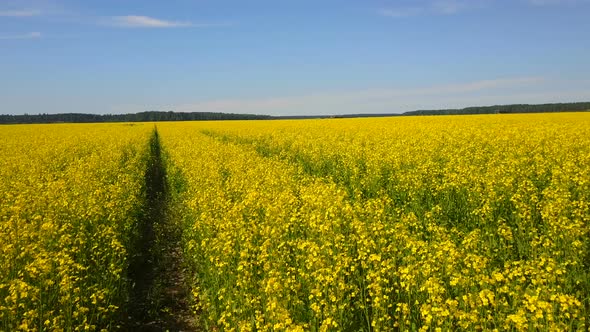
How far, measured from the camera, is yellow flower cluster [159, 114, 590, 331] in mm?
4012

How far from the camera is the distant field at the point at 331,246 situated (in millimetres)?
4172

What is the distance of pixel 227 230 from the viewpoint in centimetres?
671

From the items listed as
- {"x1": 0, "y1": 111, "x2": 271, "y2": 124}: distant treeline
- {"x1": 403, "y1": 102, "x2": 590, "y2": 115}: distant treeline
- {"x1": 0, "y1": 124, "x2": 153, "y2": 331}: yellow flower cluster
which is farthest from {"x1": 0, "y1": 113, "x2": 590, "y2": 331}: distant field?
{"x1": 0, "y1": 111, "x2": 271, "y2": 124}: distant treeline

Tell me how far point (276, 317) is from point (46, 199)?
22.4 feet

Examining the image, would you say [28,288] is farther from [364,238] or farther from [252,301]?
[364,238]

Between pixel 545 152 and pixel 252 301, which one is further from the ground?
pixel 545 152

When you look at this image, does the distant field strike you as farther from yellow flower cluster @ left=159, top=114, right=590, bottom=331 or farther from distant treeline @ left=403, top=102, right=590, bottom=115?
distant treeline @ left=403, top=102, right=590, bottom=115

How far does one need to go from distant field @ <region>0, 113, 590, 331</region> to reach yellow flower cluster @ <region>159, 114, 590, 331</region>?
4cm

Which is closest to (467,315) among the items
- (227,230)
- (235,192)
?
(227,230)

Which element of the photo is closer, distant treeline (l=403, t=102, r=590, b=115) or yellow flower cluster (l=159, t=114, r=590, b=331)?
yellow flower cluster (l=159, t=114, r=590, b=331)

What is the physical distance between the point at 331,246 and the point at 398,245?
974 mm

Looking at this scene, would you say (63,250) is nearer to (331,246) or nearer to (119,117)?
(331,246)

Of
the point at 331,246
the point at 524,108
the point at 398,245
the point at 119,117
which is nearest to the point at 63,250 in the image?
the point at 331,246

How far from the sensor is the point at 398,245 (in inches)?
228
